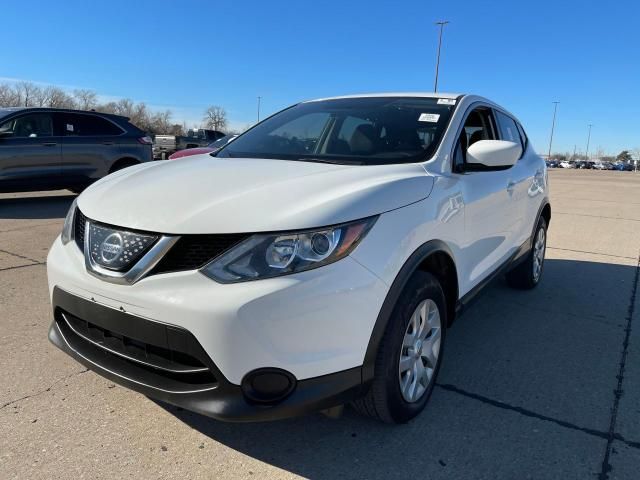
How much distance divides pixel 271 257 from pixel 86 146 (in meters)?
8.87

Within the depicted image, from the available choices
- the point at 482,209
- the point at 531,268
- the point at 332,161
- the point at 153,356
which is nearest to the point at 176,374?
the point at 153,356

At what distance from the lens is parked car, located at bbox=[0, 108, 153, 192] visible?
28.6 ft

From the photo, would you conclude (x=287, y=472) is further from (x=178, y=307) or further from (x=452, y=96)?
(x=452, y=96)

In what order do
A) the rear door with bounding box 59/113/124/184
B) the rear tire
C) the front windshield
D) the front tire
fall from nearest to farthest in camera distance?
1. the front tire
2. the front windshield
3. the rear tire
4. the rear door with bounding box 59/113/124/184

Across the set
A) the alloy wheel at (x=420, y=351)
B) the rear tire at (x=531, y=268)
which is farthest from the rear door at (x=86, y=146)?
the alloy wheel at (x=420, y=351)

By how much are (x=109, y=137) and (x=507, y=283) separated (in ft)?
26.4

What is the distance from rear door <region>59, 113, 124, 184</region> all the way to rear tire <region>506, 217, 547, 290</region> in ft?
25.6

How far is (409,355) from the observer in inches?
98.7

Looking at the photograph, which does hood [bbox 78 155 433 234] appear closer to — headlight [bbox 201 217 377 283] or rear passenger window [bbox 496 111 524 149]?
headlight [bbox 201 217 377 283]

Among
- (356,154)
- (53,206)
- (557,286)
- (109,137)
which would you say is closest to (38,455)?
(356,154)

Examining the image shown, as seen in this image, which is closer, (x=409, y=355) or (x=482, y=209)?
(x=409, y=355)

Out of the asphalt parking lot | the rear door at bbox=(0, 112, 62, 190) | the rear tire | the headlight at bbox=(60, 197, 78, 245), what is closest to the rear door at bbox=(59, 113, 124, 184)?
the rear door at bbox=(0, 112, 62, 190)

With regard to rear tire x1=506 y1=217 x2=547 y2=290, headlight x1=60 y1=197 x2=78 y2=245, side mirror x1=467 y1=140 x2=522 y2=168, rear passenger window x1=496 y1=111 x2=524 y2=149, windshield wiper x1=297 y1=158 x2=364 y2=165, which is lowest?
rear tire x1=506 y1=217 x2=547 y2=290

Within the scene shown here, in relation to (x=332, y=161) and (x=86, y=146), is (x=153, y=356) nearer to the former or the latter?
(x=332, y=161)
